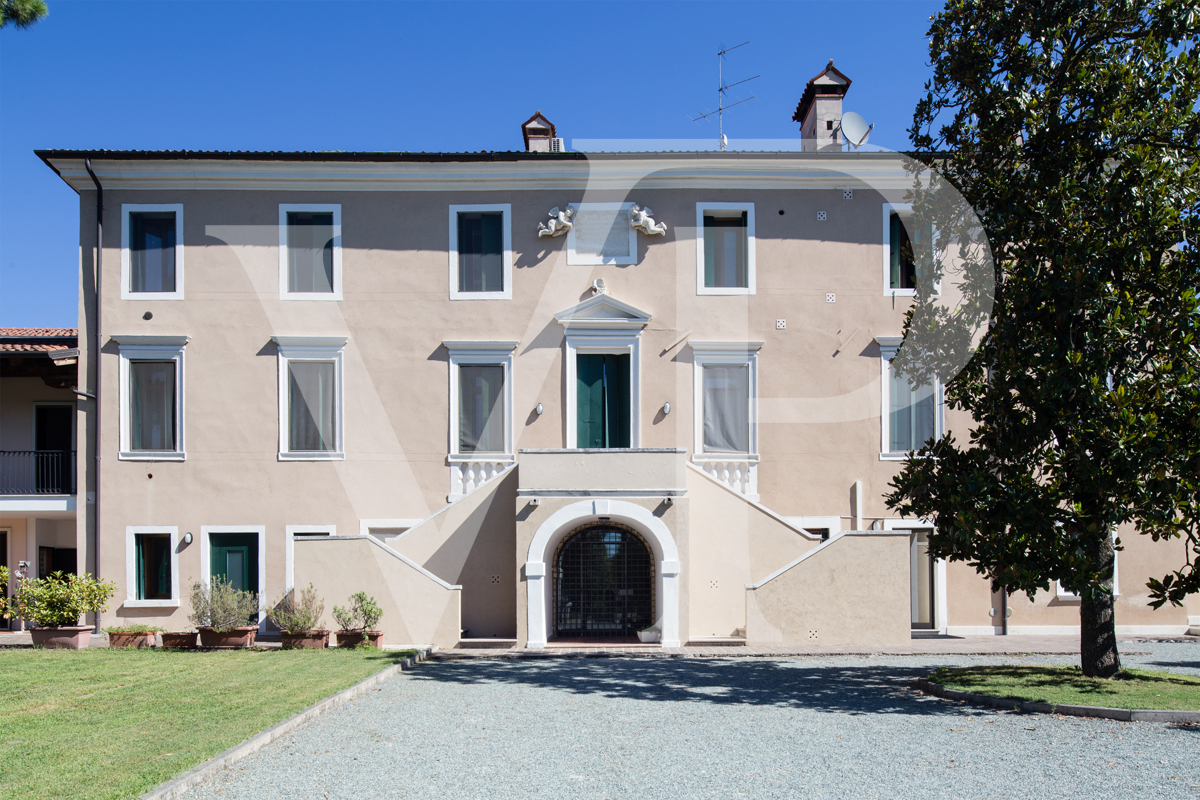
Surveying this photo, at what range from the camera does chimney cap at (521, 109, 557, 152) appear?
22.7 metres

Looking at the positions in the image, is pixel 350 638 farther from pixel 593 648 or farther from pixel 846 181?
pixel 846 181

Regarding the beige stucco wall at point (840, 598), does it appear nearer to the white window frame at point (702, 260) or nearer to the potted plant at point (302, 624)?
the white window frame at point (702, 260)

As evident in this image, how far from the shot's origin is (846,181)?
20844 mm

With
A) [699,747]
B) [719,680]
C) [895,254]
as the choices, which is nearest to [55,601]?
[719,680]

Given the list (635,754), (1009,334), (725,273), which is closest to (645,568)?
(725,273)

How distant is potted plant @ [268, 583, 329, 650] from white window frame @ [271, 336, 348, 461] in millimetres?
3484

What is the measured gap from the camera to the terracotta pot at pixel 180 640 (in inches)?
703

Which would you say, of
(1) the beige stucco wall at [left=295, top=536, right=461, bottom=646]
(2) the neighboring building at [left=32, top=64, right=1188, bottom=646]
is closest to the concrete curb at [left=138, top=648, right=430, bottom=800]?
(1) the beige stucco wall at [left=295, top=536, right=461, bottom=646]

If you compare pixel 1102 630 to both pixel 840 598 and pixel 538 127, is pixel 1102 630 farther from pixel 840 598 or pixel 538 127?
pixel 538 127

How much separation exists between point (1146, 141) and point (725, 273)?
980 cm

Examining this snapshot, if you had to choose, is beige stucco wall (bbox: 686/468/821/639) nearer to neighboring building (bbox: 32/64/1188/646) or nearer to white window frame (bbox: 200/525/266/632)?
neighboring building (bbox: 32/64/1188/646)

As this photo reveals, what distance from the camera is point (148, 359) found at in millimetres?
20422

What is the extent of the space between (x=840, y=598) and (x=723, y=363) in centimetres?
549

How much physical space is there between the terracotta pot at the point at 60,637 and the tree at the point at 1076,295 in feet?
47.4
